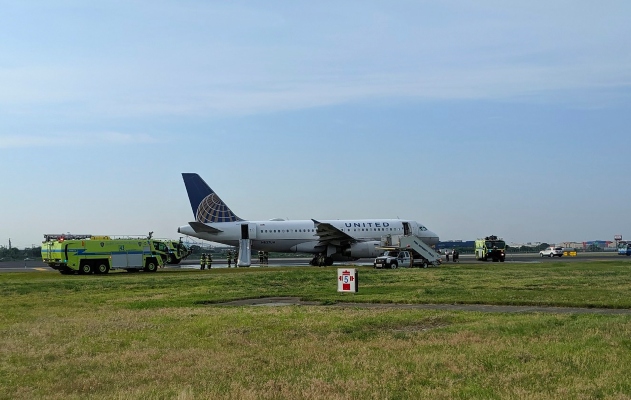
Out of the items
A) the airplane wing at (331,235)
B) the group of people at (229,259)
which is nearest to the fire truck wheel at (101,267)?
the group of people at (229,259)

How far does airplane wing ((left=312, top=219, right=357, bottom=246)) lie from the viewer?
183ft

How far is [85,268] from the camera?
4816cm

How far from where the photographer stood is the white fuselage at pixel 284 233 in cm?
6012

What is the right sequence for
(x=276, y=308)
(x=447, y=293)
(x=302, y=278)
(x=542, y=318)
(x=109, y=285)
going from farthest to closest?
1. (x=302, y=278)
2. (x=109, y=285)
3. (x=447, y=293)
4. (x=276, y=308)
5. (x=542, y=318)

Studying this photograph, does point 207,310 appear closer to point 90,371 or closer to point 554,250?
point 90,371

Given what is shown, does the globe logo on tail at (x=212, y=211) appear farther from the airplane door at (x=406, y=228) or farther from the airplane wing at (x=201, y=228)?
the airplane door at (x=406, y=228)

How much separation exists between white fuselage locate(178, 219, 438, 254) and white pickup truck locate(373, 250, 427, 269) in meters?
9.05

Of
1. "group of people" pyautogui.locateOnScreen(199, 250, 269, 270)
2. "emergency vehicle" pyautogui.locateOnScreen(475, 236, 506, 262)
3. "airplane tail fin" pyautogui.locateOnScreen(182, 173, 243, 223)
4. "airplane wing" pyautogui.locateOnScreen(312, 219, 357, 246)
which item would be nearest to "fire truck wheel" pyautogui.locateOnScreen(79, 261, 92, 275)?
"group of people" pyautogui.locateOnScreen(199, 250, 269, 270)

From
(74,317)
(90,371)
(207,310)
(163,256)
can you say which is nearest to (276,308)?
(207,310)

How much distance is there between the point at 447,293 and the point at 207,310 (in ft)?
30.0

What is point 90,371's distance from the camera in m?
11.2

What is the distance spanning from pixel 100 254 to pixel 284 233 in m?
17.4

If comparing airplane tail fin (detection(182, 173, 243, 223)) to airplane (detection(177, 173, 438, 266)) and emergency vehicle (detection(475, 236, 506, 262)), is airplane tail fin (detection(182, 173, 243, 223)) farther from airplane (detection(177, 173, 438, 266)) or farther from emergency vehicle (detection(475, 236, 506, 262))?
emergency vehicle (detection(475, 236, 506, 262))

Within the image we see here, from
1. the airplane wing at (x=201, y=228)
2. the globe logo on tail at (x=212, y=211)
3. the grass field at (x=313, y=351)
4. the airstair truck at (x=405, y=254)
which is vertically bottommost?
the grass field at (x=313, y=351)
